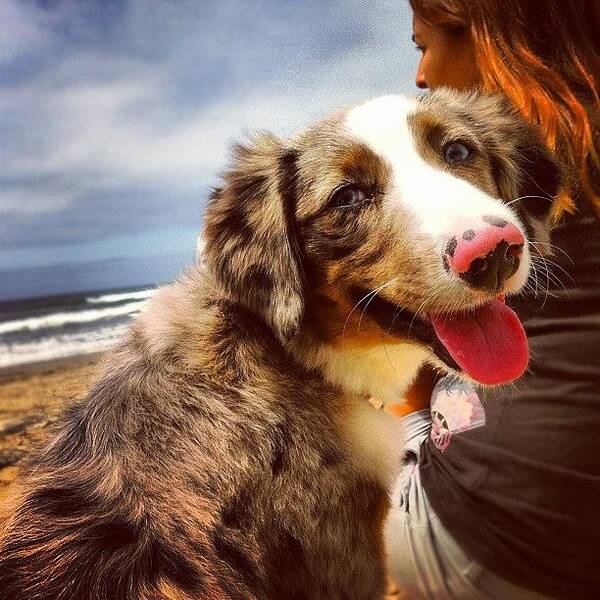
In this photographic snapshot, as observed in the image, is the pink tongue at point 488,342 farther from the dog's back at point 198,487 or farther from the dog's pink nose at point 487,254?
the dog's back at point 198,487

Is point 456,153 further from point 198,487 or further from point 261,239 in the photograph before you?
point 198,487

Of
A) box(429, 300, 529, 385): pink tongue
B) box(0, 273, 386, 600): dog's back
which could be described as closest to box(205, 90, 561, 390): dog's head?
box(429, 300, 529, 385): pink tongue

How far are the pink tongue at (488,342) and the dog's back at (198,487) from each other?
291 millimetres

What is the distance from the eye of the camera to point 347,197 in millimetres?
1411

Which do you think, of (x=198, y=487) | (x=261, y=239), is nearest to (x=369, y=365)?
(x=261, y=239)

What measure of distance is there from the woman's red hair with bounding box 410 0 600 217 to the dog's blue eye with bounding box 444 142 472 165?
0.23 meters

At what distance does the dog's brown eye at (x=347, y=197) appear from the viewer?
1401 mm

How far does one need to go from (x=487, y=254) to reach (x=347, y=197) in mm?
398

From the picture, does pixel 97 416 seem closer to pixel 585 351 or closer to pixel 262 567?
pixel 262 567

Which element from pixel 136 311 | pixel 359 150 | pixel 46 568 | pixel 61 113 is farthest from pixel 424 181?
pixel 61 113

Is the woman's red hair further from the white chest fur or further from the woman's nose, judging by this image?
the white chest fur

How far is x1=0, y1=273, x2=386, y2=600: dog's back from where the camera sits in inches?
43.3

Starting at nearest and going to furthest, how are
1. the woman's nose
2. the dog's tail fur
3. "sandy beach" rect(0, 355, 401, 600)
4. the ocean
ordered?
1. the dog's tail fur
2. the woman's nose
3. the ocean
4. "sandy beach" rect(0, 355, 401, 600)

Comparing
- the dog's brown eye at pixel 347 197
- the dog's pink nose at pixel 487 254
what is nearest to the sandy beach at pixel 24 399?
the dog's brown eye at pixel 347 197
